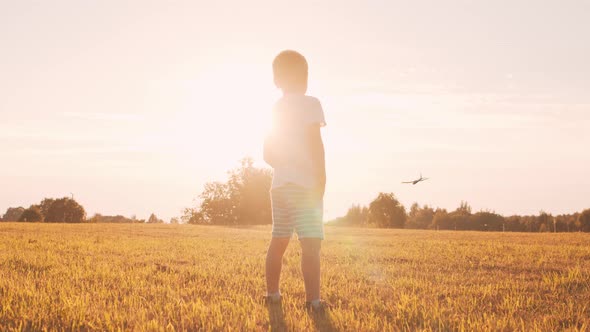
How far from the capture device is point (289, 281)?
19.4ft

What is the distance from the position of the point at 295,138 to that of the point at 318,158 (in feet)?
0.97

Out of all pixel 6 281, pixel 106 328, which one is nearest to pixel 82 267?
pixel 6 281

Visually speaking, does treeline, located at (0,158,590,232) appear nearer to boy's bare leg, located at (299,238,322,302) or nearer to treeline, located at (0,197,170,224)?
treeline, located at (0,197,170,224)

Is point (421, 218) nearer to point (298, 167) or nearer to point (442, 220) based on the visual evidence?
point (442, 220)

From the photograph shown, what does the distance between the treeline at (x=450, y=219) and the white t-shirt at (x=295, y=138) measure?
4144 centimetres

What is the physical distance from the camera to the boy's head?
4.60m

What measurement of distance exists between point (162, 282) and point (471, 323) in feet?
11.9

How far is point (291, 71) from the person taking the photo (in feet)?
15.1

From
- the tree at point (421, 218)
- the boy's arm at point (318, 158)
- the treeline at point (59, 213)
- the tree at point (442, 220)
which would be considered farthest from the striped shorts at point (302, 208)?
the tree at point (421, 218)

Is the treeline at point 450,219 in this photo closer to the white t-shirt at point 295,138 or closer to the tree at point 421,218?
the tree at point 421,218

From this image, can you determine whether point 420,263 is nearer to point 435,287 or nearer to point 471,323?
point 435,287

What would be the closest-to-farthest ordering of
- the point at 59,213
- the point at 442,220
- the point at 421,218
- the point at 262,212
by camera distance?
1. the point at 59,213
2. the point at 262,212
3. the point at 442,220
4. the point at 421,218

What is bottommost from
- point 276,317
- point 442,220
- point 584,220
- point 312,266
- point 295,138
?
point 276,317

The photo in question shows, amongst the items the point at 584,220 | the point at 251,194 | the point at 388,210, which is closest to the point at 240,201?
the point at 251,194
